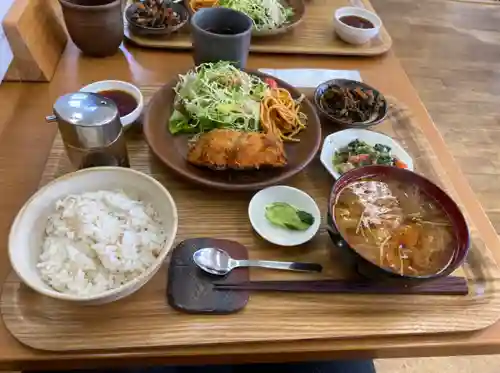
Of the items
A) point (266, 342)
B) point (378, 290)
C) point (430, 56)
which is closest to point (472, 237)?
point (378, 290)

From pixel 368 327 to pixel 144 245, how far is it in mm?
441

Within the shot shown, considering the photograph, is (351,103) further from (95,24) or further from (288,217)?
(95,24)

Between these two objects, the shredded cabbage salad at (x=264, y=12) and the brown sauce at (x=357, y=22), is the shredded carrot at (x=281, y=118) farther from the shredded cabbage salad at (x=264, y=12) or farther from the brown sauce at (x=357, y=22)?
the brown sauce at (x=357, y=22)

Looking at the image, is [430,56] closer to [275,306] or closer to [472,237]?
[472,237]

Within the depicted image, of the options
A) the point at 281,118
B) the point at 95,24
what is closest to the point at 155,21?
the point at 95,24

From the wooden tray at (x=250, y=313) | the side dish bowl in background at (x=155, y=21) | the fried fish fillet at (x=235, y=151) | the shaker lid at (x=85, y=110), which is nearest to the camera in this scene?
the wooden tray at (x=250, y=313)

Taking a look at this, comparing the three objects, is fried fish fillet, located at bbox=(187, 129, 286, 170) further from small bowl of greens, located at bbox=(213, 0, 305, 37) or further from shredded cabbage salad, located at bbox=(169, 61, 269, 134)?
small bowl of greens, located at bbox=(213, 0, 305, 37)

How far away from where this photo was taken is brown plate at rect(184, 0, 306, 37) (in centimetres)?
159

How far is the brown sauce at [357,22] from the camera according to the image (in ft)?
5.47

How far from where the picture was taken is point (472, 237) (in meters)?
1.08

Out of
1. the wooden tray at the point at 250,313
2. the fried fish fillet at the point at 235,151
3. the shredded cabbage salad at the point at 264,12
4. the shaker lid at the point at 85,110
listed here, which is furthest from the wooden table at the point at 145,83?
the fried fish fillet at the point at 235,151

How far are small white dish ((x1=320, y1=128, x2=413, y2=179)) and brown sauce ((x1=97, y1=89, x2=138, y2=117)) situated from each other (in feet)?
1.63

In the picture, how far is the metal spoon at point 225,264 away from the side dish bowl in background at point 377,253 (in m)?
0.08

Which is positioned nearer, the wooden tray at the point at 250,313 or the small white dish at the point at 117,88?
the wooden tray at the point at 250,313
